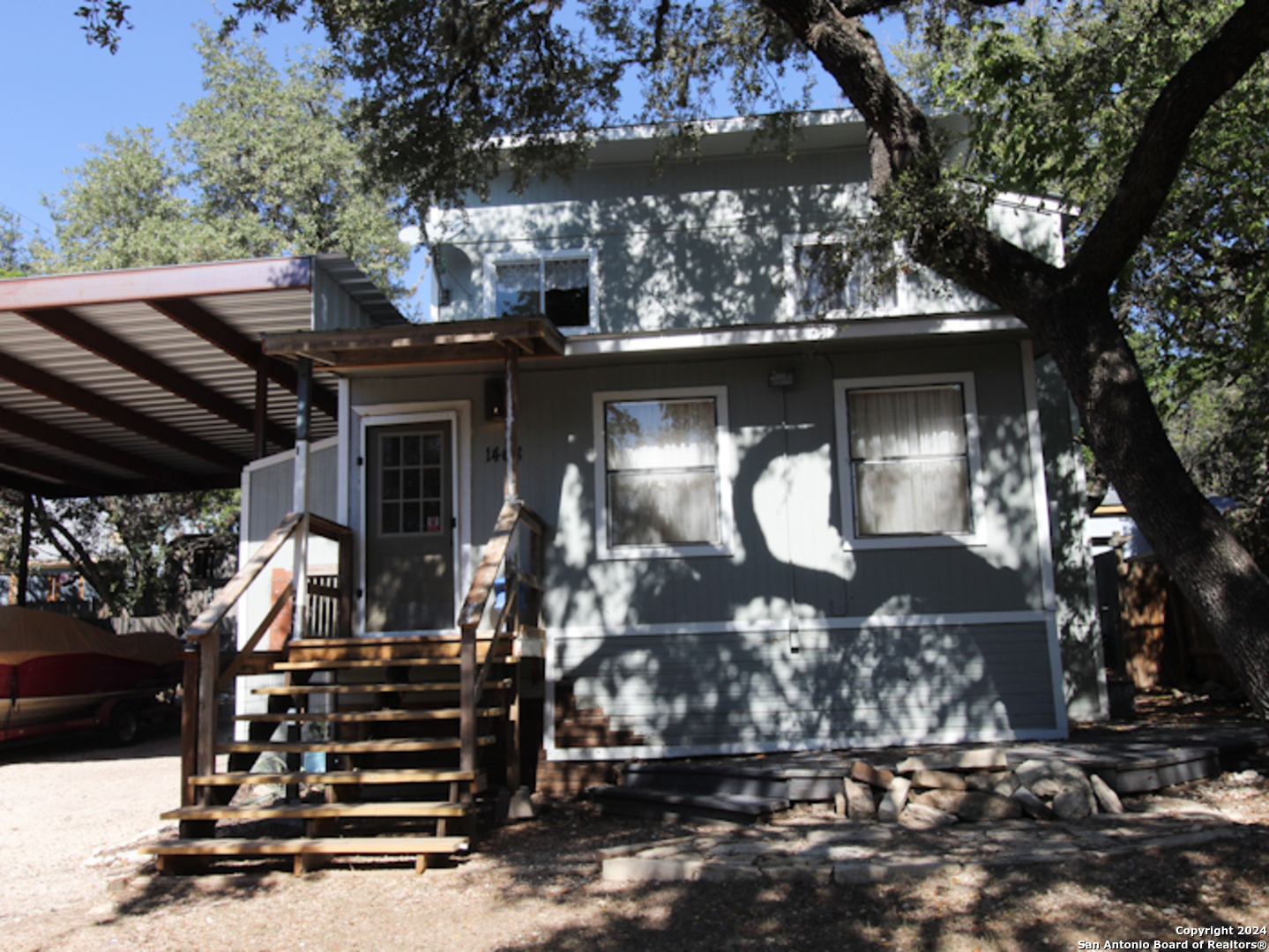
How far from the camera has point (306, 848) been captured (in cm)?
573

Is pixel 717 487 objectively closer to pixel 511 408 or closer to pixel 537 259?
pixel 511 408

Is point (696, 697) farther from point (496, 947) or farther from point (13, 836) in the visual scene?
point (13, 836)

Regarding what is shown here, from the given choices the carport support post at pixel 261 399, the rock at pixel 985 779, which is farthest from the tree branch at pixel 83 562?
the rock at pixel 985 779

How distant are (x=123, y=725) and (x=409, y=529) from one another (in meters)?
6.90

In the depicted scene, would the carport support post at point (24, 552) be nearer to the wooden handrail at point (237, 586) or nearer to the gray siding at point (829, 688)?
the wooden handrail at point (237, 586)

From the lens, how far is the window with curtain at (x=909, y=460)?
8203 millimetres

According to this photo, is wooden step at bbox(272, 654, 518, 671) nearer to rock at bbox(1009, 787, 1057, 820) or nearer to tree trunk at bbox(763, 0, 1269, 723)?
rock at bbox(1009, 787, 1057, 820)

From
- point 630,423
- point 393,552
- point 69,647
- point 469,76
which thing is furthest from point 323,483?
point 69,647

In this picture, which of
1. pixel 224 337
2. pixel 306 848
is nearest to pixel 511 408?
pixel 224 337

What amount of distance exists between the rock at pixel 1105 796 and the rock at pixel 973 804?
1.63 feet

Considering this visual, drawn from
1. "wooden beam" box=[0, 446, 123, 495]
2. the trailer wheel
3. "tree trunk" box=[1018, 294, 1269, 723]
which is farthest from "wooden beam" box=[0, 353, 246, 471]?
"tree trunk" box=[1018, 294, 1269, 723]

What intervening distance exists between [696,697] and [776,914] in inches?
133

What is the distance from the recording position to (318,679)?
858cm

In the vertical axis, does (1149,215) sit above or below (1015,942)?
above
